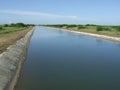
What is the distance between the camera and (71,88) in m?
11.9

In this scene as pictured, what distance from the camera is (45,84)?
1276cm

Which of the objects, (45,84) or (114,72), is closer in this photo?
(45,84)

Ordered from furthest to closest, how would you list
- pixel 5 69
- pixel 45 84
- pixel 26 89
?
pixel 5 69 < pixel 45 84 < pixel 26 89

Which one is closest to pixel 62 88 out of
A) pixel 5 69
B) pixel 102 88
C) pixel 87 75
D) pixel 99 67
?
pixel 102 88

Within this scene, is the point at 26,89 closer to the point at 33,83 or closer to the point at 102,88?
the point at 33,83

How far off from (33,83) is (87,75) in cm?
378

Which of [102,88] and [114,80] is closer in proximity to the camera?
[102,88]

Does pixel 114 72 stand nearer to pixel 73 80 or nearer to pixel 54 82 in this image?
pixel 73 80

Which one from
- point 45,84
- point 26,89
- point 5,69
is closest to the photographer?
point 26,89

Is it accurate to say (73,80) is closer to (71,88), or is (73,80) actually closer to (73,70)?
(71,88)

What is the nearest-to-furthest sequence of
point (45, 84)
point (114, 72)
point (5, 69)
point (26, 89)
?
point (26, 89) → point (45, 84) → point (5, 69) → point (114, 72)

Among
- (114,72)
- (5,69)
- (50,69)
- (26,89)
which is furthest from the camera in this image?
(50,69)

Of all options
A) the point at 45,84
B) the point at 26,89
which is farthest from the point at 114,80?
the point at 26,89

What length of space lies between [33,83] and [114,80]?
15.5ft
